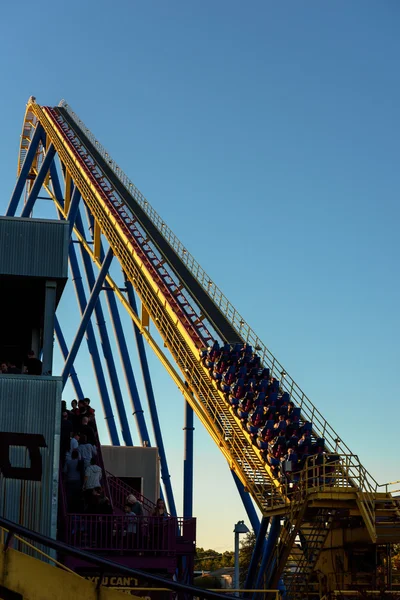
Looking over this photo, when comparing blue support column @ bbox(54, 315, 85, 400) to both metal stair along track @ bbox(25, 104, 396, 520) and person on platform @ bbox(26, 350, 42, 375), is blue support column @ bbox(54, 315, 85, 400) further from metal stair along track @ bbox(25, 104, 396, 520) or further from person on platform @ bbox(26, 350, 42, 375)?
person on platform @ bbox(26, 350, 42, 375)

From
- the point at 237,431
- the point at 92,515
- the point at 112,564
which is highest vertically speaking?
the point at 237,431

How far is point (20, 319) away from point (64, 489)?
4157 mm

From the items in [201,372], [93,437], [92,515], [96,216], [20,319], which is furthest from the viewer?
[96,216]

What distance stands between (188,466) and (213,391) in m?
4.12

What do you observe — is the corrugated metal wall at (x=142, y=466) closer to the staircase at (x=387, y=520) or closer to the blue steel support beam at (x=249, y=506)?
the blue steel support beam at (x=249, y=506)

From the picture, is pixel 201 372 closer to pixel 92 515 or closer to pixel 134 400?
pixel 134 400

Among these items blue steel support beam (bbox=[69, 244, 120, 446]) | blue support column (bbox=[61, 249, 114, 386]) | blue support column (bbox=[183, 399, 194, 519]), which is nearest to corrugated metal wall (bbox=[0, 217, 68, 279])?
blue support column (bbox=[183, 399, 194, 519])

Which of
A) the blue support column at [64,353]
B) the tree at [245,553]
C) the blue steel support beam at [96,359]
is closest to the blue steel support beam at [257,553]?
the blue steel support beam at [96,359]

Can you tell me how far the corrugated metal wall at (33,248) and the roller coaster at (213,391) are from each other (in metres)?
0.40

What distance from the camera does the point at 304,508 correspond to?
1795cm

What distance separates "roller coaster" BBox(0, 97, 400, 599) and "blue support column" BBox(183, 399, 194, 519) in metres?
0.04

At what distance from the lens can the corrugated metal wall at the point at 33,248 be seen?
47.4ft

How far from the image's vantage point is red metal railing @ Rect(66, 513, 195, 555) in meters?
14.2

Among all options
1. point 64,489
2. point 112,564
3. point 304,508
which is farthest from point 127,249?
point 112,564
